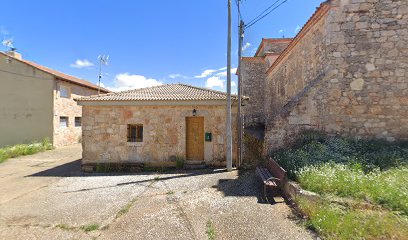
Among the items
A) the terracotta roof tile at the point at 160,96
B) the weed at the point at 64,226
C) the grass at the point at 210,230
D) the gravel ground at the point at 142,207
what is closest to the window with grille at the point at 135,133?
the terracotta roof tile at the point at 160,96

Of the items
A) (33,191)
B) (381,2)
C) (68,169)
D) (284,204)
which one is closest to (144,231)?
(284,204)

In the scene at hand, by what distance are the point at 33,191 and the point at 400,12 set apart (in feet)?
39.1

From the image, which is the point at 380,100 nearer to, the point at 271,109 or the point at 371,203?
the point at 371,203

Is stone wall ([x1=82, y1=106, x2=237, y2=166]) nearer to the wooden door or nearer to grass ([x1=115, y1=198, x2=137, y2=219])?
the wooden door

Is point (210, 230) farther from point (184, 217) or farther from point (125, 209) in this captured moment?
point (125, 209)

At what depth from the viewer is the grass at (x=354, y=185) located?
3064mm

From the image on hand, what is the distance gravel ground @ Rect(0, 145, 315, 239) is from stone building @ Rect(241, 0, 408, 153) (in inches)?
108

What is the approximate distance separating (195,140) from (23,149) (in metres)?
10.6

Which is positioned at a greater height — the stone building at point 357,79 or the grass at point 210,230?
the stone building at point 357,79

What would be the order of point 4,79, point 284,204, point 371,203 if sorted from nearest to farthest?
point 371,203
point 284,204
point 4,79

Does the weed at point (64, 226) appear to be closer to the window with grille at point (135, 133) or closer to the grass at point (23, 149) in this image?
the window with grille at point (135, 133)

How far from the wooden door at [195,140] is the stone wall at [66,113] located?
1053 centimetres

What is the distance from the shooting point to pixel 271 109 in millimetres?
14812

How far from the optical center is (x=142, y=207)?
464 centimetres
